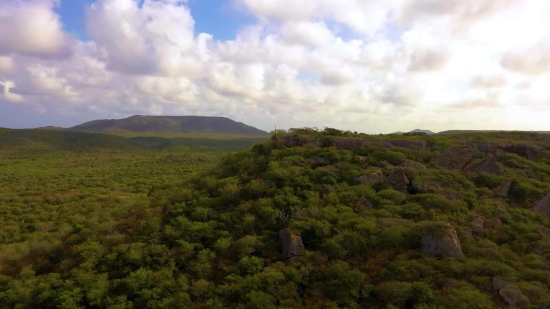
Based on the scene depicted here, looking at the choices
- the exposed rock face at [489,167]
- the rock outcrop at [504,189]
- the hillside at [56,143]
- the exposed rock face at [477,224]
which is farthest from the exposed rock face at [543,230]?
the hillside at [56,143]

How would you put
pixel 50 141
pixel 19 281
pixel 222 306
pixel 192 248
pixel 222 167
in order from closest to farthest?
pixel 222 306 < pixel 19 281 < pixel 192 248 < pixel 222 167 < pixel 50 141

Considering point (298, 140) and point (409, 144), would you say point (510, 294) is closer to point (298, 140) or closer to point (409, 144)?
point (409, 144)

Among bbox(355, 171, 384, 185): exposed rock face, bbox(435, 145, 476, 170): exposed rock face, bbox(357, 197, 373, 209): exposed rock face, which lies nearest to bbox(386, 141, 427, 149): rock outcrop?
bbox(435, 145, 476, 170): exposed rock face

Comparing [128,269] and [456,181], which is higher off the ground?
[456,181]

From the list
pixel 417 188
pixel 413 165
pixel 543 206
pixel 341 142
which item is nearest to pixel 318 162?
pixel 341 142

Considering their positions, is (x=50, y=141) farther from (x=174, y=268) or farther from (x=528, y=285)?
(x=528, y=285)

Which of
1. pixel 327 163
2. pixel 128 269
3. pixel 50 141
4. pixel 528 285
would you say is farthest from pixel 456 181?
pixel 50 141

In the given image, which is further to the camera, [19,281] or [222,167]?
[222,167]
